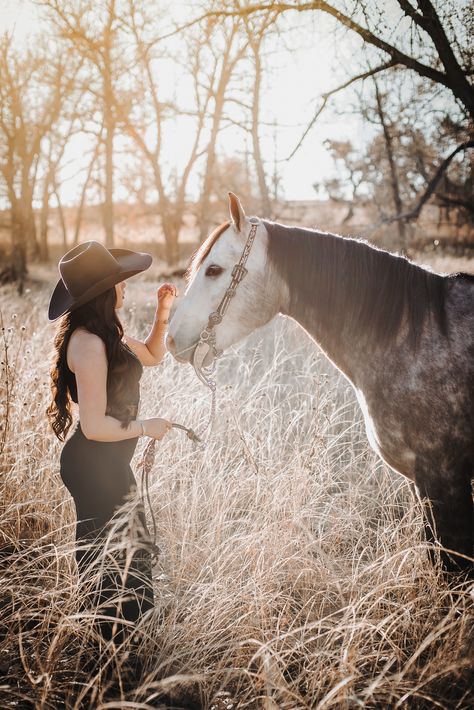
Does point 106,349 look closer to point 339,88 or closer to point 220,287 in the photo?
point 220,287

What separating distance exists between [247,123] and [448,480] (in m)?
15.3

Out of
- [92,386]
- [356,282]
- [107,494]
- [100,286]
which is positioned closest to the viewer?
[92,386]

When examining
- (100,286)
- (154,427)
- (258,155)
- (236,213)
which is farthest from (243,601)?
(258,155)

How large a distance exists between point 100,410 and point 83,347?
11.1 inches

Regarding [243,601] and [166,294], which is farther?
[166,294]

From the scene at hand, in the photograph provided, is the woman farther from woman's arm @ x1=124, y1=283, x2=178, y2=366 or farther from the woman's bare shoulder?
woman's arm @ x1=124, y1=283, x2=178, y2=366

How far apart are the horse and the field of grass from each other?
40 cm

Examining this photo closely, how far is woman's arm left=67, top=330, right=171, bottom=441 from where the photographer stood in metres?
1.95

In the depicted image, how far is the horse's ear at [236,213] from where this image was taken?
2209 millimetres

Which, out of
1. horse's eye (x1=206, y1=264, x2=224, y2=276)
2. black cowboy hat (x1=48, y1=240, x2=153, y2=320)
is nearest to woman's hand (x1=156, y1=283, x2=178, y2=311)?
horse's eye (x1=206, y1=264, x2=224, y2=276)

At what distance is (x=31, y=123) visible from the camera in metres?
16.0

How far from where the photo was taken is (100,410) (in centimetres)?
198

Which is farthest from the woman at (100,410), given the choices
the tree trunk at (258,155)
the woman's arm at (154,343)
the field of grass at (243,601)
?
the tree trunk at (258,155)

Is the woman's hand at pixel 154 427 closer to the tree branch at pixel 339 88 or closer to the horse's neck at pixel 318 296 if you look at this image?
the horse's neck at pixel 318 296
